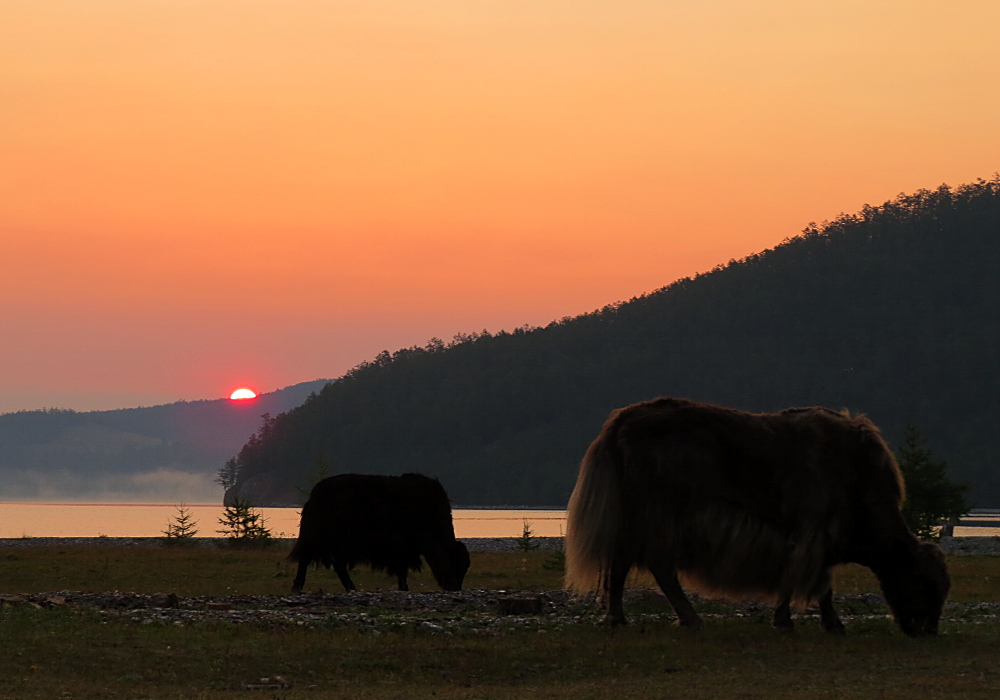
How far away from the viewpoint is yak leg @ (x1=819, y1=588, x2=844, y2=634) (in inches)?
605

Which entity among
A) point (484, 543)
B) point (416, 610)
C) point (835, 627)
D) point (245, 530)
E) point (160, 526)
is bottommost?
point (835, 627)

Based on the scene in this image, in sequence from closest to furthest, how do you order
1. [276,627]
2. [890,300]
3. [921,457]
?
[276,627] → [921,457] → [890,300]

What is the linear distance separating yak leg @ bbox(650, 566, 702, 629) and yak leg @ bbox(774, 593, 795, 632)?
111 cm

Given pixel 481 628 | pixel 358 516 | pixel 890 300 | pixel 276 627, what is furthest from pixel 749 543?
pixel 890 300

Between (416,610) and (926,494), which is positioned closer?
(416,610)

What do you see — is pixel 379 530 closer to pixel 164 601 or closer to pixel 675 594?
pixel 164 601

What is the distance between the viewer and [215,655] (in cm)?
1272

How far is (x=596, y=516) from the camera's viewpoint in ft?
50.2

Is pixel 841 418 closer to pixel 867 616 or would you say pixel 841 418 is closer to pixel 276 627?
pixel 867 616

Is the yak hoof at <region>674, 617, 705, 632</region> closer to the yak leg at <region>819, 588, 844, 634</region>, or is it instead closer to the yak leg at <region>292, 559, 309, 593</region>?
the yak leg at <region>819, 588, 844, 634</region>

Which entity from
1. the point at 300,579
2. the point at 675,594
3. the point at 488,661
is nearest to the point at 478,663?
the point at 488,661

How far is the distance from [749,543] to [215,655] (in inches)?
266

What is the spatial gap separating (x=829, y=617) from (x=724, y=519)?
208cm

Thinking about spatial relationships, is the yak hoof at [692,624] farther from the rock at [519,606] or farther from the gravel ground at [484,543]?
the gravel ground at [484,543]
